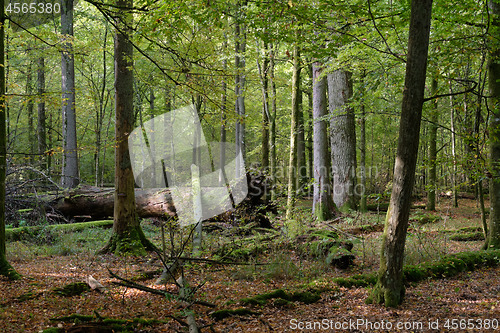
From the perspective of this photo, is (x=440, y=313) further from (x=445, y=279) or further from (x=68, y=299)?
(x=68, y=299)

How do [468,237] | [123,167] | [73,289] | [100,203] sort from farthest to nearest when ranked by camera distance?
[100,203]
[468,237]
[123,167]
[73,289]

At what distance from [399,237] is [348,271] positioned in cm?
273

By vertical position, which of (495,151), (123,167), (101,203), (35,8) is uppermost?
(35,8)

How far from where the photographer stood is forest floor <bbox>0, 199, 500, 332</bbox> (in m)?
3.65

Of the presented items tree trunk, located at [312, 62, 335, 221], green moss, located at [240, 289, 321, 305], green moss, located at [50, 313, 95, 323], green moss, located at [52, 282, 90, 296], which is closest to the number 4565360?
tree trunk, located at [312, 62, 335, 221]

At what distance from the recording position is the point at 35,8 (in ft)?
51.5

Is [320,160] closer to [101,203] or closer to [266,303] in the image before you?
[266,303]

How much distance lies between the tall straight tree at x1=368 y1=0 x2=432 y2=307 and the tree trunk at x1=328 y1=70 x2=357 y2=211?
8621 millimetres

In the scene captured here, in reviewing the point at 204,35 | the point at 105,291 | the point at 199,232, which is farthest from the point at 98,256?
the point at 204,35

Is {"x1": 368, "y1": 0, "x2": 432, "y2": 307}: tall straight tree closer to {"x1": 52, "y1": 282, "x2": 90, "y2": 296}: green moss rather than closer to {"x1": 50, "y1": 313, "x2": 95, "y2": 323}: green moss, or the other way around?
{"x1": 50, "y1": 313, "x2": 95, "y2": 323}: green moss

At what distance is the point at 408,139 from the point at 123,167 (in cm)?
574

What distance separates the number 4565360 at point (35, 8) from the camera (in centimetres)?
1545

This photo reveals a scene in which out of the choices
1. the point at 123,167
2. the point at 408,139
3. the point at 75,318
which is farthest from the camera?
the point at 123,167

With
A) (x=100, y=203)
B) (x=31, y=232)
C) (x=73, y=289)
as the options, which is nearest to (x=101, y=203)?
(x=100, y=203)
